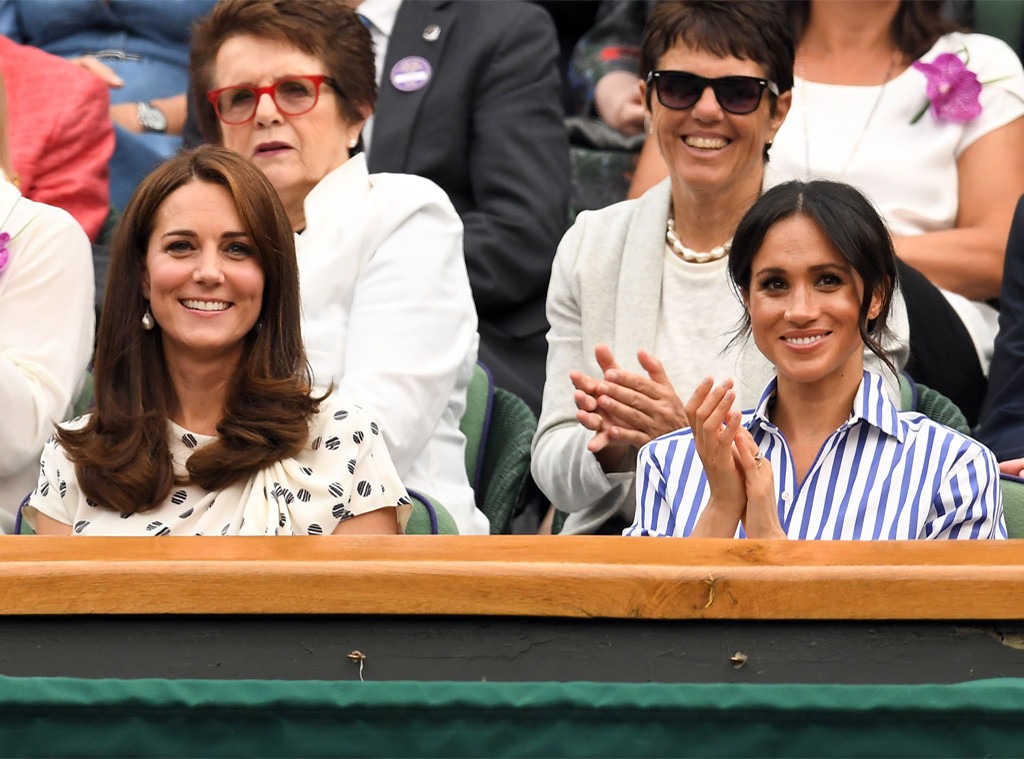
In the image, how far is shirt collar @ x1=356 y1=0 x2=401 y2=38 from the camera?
3629 millimetres

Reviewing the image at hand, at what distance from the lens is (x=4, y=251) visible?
272cm

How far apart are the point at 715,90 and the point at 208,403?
3.40ft

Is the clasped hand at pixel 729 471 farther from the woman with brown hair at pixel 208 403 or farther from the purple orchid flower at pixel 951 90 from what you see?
the purple orchid flower at pixel 951 90

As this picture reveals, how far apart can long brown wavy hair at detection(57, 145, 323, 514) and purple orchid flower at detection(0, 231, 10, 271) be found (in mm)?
352

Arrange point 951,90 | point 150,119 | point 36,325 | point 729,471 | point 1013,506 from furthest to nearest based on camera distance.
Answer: point 150,119 < point 951,90 < point 36,325 < point 1013,506 < point 729,471

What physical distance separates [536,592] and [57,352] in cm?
140

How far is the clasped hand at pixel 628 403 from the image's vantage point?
2.49 metres

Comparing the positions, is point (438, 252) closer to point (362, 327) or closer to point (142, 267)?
point (362, 327)

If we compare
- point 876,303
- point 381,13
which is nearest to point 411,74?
point 381,13

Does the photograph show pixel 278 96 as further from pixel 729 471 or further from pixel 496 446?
pixel 729 471

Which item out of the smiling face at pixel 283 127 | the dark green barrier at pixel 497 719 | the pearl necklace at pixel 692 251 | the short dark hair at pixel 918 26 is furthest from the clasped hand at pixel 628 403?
the short dark hair at pixel 918 26

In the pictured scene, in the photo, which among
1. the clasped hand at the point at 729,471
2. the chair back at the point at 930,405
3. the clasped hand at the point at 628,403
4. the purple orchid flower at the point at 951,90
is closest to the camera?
the clasped hand at the point at 729,471

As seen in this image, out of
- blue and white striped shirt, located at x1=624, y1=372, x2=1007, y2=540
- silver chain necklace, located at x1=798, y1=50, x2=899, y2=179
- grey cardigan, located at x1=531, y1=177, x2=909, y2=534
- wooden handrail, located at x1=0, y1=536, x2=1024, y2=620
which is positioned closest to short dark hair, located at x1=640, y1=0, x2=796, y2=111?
grey cardigan, located at x1=531, y1=177, x2=909, y2=534

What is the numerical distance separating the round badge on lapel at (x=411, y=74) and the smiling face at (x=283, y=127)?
0.55 meters
